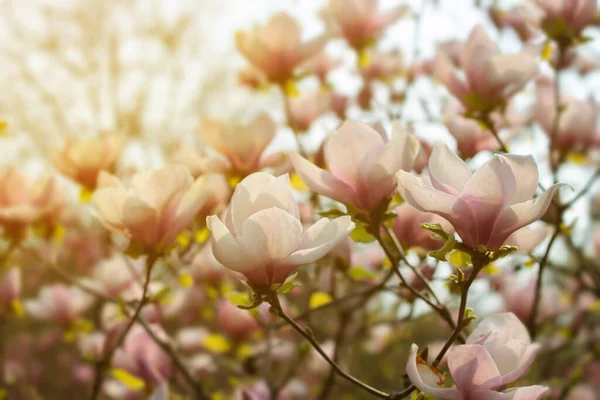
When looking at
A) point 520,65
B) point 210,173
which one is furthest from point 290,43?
point 520,65

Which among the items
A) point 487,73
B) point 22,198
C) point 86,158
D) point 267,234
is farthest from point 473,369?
point 22,198

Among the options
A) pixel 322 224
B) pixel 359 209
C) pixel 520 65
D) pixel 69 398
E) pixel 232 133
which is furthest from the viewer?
pixel 69 398

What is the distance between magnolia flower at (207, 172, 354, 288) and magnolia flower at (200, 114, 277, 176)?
18.2 inches

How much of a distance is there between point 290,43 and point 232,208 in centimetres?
87

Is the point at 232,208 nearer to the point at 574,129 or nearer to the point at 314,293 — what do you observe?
the point at 314,293

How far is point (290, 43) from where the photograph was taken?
1498 millimetres

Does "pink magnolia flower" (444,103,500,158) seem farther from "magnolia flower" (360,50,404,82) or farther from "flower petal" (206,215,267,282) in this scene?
"magnolia flower" (360,50,404,82)

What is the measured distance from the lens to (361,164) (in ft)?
2.75

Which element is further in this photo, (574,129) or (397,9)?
(397,9)

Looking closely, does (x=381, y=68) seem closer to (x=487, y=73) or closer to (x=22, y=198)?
(x=487, y=73)

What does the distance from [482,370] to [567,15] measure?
3.38ft

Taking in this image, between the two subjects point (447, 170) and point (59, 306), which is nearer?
point (447, 170)

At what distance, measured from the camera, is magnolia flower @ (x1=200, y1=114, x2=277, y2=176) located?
1.21 meters

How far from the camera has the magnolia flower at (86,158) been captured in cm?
134
